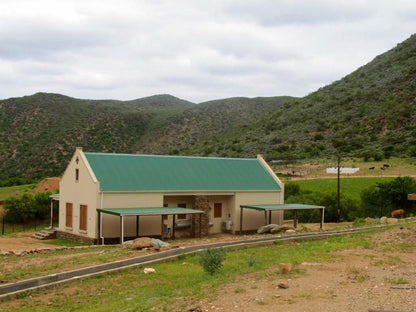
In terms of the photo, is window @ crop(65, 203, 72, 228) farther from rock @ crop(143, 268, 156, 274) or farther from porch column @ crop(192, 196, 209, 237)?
rock @ crop(143, 268, 156, 274)

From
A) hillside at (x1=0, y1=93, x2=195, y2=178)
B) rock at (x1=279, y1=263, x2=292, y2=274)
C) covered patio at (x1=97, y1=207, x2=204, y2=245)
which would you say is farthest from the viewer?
hillside at (x1=0, y1=93, x2=195, y2=178)

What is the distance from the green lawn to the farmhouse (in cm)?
1190

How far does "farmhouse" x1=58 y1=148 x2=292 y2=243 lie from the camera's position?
33750 mm

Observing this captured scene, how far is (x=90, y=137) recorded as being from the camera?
10744 centimetres

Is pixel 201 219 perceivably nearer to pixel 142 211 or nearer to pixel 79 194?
pixel 142 211

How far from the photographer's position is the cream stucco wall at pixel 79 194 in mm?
33594

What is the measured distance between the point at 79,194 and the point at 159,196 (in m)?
5.42

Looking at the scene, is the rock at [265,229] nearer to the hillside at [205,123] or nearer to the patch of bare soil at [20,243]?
the patch of bare soil at [20,243]

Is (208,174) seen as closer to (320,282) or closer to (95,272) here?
(95,272)

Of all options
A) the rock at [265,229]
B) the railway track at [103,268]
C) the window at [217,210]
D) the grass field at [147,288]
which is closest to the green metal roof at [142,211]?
the window at [217,210]

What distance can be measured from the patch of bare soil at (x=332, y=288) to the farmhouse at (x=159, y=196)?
17090 millimetres

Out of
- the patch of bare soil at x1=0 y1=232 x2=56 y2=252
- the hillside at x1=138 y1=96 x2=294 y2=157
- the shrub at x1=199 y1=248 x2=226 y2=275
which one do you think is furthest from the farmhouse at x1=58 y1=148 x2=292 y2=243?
the hillside at x1=138 y1=96 x2=294 y2=157

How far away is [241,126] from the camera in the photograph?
4218 inches

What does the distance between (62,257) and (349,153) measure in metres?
55.1
